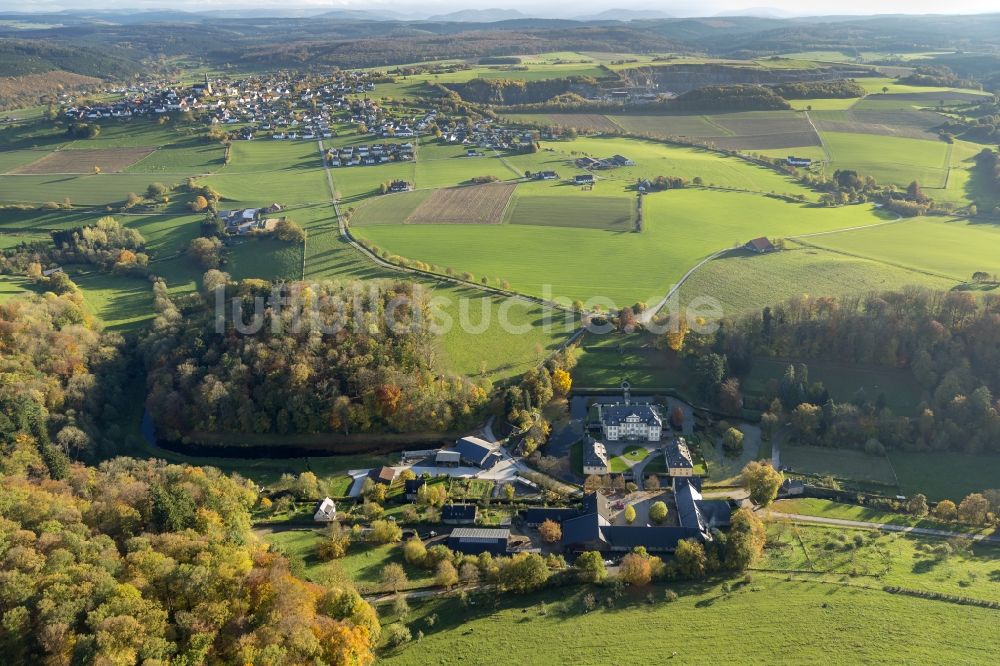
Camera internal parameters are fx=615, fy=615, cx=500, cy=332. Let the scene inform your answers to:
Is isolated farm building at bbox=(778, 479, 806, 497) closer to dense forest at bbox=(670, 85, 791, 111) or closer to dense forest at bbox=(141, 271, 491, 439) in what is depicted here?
dense forest at bbox=(141, 271, 491, 439)

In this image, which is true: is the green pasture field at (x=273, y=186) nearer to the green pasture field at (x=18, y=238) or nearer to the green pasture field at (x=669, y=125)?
the green pasture field at (x=18, y=238)

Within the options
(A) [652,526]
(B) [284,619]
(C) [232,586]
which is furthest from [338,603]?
(A) [652,526]

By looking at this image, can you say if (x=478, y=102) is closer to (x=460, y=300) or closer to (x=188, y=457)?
(x=460, y=300)

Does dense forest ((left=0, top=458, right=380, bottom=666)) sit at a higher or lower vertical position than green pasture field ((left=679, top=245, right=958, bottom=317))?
lower

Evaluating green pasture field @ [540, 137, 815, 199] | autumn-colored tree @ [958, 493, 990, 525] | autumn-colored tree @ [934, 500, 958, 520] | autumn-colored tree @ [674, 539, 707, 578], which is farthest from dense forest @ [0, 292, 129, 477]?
green pasture field @ [540, 137, 815, 199]

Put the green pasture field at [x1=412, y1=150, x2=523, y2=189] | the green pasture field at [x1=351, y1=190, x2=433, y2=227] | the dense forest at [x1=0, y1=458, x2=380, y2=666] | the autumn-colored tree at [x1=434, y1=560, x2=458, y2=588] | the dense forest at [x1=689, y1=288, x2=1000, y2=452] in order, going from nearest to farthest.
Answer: the dense forest at [x1=0, y1=458, x2=380, y2=666], the autumn-colored tree at [x1=434, y1=560, x2=458, y2=588], the dense forest at [x1=689, y1=288, x2=1000, y2=452], the green pasture field at [x1=351, y1=190, x2=433, y2=227], the green pasture field at [x1=412, y1=150, x2=523, y2=189]

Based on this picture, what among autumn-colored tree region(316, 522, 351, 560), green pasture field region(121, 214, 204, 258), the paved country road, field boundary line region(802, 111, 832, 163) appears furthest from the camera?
field boundary line region(802, 111, 832, 163)

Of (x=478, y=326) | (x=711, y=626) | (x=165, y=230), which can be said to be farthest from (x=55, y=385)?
(x=711, y=626)

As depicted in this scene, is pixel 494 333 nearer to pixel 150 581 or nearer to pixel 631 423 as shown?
pixel 631 423
